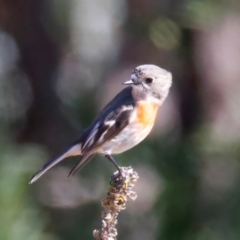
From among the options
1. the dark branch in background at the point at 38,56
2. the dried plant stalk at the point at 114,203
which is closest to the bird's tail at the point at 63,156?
the dried plant stalk at the point at 114,203

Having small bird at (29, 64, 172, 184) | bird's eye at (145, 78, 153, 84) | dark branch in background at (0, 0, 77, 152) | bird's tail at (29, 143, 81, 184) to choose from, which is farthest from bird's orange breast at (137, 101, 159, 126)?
dark branch in background at (0, 0, 77, 152)

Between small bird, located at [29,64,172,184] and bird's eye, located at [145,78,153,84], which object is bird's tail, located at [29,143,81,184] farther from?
bird's eye, located at [145,78,153,84]

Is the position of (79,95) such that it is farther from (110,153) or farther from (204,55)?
(110,153)

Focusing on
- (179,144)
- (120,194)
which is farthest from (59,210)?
(120,194)

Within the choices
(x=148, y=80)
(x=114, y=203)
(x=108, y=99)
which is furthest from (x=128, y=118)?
(x=108, y=99)

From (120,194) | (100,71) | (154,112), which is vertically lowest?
(100,71)

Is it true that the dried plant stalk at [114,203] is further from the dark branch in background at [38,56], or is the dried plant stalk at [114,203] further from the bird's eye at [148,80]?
the dark branch in background at [38,56]

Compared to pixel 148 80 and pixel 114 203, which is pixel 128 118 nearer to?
pixel 148 80

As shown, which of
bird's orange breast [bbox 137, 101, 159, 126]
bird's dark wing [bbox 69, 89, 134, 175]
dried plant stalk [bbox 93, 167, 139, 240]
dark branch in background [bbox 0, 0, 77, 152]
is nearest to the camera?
dried plant stalk [bbox 93, 167, 139, 240]
